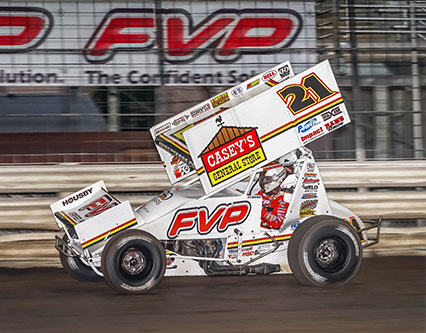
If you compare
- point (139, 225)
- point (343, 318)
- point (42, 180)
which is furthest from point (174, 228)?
point (42, 180)

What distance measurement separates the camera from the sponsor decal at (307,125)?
6.67 meters

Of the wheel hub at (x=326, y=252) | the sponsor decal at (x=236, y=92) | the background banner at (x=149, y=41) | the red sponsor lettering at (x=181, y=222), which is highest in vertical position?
the background banner at (x=149, y=41)

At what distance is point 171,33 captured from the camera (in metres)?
8.81

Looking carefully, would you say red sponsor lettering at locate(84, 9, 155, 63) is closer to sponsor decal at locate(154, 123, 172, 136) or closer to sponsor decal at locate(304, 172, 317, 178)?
sponsor decal at locate(154, 123, 172, 136)

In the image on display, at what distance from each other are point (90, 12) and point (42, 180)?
1963 millimetres

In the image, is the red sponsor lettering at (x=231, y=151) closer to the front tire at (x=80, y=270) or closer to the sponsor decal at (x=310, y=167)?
the sponsor decal at (x=310, y=167)

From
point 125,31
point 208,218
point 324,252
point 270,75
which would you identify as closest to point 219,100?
→ point 270,75

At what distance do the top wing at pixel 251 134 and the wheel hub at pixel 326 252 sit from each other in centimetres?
84

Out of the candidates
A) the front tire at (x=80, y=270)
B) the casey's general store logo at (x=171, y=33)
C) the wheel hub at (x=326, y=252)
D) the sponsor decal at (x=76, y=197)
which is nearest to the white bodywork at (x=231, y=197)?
the sponsor decal at (x=76, y=197)

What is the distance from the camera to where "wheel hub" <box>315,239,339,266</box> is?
21.8 feet

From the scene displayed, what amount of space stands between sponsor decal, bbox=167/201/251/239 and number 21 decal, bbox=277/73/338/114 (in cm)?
94

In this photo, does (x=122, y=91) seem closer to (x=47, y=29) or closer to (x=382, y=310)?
(x=47, y=29)

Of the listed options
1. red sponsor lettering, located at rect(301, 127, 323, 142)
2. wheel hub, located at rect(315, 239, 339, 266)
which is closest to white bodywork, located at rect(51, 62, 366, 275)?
red sponsor lettering, located at rect(301, 127, 323, 142)

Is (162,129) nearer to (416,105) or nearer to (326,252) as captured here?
(326,252)
